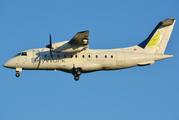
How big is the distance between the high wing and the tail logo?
23.1 ft

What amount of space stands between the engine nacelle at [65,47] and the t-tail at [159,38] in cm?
663

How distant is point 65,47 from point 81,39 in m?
1.64

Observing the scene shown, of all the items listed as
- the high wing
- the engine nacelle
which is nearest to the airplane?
the engine nacelle

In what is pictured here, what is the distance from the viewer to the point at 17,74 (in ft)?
85.3

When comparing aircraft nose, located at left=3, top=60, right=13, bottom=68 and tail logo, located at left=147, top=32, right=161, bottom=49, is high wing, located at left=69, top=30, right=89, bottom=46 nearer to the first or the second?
aircraft nose, located at left=3, top=60, right=13, bottom=68

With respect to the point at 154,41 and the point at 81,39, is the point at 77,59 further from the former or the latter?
the point at 154,41

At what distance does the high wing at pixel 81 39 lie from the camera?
23559 mm

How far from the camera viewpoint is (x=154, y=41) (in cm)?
2795

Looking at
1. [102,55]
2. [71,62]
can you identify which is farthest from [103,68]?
[71,62]

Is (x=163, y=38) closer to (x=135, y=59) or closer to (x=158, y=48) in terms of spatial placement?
(x=158, y=48)

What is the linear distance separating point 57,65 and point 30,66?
252cm

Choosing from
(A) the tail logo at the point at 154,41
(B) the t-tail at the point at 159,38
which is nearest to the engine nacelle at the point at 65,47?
(B) the t-tail at the point at 159,38

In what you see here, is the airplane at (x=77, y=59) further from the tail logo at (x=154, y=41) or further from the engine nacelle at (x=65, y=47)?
the tail logo at (x=154, y=41)

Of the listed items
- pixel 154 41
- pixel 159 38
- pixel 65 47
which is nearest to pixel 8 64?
pixel 65 47
